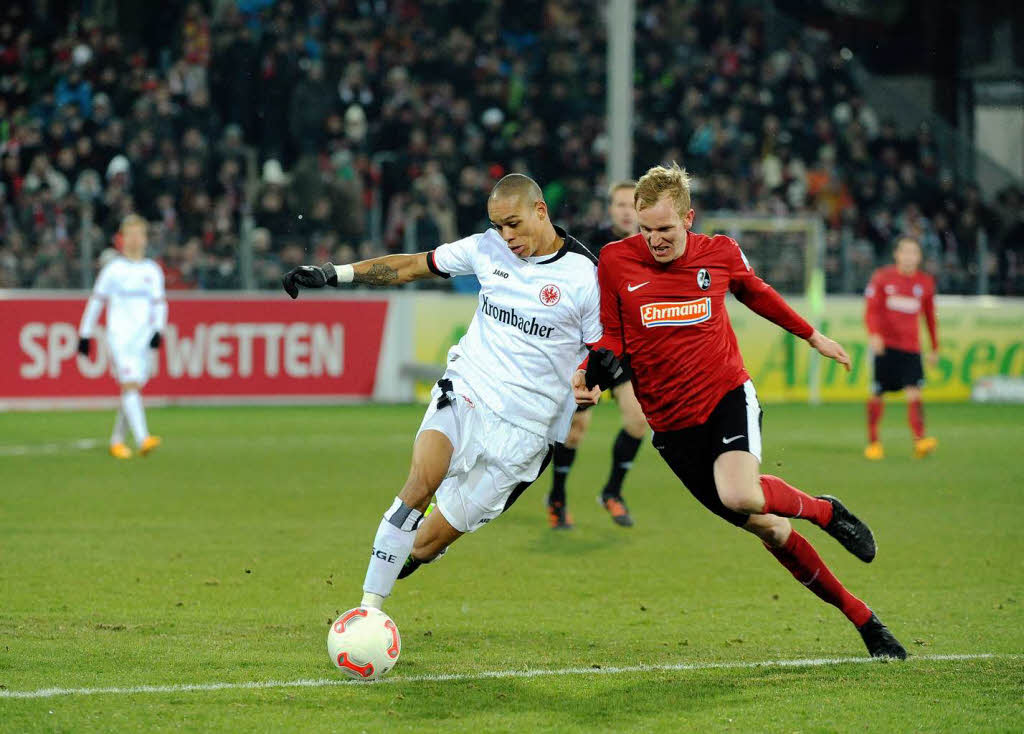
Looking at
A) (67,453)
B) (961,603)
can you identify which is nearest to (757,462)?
(961,603)

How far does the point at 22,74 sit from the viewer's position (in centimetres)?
2228

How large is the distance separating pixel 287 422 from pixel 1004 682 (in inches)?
490

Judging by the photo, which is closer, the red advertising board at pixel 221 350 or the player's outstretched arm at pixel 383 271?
the player's outstretched arm at pixel 383 271

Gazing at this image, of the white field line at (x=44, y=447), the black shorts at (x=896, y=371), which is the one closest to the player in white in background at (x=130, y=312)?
the white field line at (x=44, y=447)

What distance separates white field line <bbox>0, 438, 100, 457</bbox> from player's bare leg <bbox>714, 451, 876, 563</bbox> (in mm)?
9403

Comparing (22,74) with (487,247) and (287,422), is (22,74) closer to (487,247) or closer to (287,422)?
(287,422)

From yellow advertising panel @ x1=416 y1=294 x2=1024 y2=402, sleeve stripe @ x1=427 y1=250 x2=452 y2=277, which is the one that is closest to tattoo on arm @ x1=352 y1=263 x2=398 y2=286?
sleeve stripe @ x1=427 y1=250 x2=452 y2=277

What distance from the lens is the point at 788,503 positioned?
6.04 m

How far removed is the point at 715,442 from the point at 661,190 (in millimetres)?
1076

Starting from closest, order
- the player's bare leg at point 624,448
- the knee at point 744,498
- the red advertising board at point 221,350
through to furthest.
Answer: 1. the knee at point 744,498
2. the player's bare leg at point 624,448
3. the red advertising board at point 221,350

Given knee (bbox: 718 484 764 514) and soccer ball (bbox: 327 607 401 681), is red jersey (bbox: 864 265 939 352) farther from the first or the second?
soccer ball (bbox: 327 607 401 681)

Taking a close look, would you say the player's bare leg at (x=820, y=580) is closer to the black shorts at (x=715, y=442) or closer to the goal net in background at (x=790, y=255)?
the black shorts at (x=715, y=442)

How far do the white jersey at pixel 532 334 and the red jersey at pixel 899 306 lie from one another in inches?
363

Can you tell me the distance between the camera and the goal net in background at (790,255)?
21156 mm
